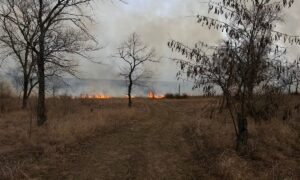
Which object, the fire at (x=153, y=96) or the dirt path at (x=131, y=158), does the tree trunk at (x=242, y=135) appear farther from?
→ the fire at (x=153, y=96)

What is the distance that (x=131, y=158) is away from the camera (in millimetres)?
12094

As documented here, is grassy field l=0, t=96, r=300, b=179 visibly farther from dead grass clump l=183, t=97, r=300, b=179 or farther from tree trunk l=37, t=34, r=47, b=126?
tree trunk l=37, t=34, r=47, b=126

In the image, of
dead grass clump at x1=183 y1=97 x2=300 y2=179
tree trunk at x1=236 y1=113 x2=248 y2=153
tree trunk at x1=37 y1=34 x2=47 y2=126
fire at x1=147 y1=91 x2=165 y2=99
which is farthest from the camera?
fire at x1=147 y1=91 x2=165 y2=99

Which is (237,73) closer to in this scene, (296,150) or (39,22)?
(296,150)

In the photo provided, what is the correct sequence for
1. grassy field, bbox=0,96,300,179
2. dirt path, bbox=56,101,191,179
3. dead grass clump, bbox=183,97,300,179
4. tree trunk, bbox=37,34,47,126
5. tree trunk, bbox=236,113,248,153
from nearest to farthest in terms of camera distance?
dirt path, bbox=56,101,191,179 → grassy field, bbox=0,96,300,179 → dead grass clump, bbox=183,97,300,179 → tree trunk, bbox=236,113,248,153 → tree trunk, bbox=37,34,47,126

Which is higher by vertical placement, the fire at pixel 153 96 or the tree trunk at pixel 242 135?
the fire at pixel 153 96

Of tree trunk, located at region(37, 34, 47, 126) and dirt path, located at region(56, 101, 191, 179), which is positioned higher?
tree trunk, located at region(37, 34, 47, 126)

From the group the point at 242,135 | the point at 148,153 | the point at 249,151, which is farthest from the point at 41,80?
the point at 249,151

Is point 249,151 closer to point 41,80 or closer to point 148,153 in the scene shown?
point 148,153

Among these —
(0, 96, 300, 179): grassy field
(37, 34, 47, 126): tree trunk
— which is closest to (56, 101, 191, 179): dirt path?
(0, 96, 300, 179): grassy field

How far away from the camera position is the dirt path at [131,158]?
10312mm

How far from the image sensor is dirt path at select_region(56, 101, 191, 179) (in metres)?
10.3

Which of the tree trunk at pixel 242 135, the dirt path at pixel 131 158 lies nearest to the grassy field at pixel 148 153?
the dirt path at pixel 131 158

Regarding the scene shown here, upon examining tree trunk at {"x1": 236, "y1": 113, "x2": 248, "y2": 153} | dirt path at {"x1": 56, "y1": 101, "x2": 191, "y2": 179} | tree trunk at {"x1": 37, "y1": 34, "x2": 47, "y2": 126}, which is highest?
tree trunk at {"x1": 37, "y1": 34, "x2": 47, "y2": 126}
